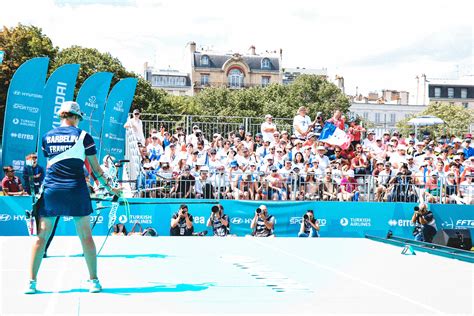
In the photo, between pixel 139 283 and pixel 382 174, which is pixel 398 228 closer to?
pixel 382 174

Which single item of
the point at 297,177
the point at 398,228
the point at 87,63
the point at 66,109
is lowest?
the point at 398,228

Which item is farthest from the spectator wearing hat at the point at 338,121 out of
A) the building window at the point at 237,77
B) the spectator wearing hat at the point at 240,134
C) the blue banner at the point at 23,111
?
the building window at the point at 237,77

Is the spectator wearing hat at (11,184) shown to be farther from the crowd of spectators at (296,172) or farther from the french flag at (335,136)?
the french flag at (335,136)

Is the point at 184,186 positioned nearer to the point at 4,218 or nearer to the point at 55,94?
the point at 4,218

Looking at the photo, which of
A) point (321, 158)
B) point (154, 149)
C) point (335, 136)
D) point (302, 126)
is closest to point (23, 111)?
point (154, 149)

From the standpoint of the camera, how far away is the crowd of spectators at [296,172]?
19156mm

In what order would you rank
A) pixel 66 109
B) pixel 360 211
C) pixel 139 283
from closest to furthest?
pixel 66 109 < pixel 139 283 < pixel 360 211

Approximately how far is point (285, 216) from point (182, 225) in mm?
3126

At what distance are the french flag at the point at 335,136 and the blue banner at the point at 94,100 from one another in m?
7.39

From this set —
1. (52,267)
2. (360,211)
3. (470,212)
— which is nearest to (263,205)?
(360,211)

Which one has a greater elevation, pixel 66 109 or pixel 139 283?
pixel 66 109

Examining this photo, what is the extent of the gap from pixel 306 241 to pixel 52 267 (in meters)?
7.02

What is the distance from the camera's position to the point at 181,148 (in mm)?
20297

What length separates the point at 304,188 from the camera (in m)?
19.5
